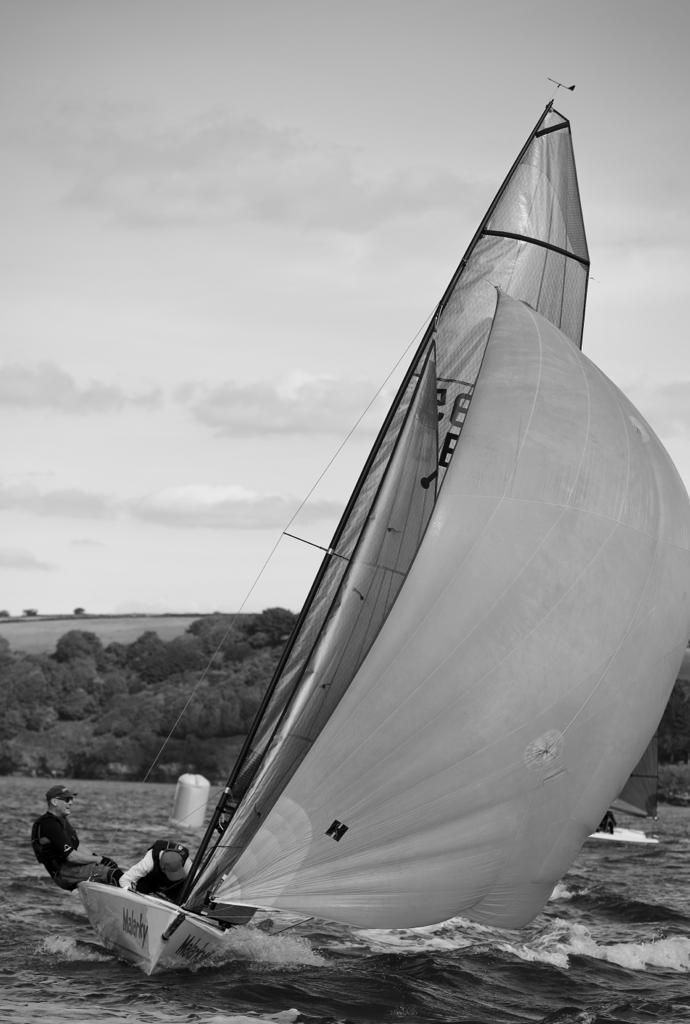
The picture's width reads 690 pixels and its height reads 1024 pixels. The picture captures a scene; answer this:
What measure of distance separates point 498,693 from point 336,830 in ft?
6.49

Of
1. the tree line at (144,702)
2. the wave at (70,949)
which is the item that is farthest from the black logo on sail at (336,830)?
the tree line at (144,702)

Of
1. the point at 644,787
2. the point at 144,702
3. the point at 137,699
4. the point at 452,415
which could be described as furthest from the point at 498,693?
the point at 137,699

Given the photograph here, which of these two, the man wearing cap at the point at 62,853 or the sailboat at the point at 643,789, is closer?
the man wearing cap at the point at 62,853

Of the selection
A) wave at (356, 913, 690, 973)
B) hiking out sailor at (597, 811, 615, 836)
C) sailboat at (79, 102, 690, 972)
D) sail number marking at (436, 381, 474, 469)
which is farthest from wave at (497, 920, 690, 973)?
hiking out sailor at (597, 811, 615, 836)

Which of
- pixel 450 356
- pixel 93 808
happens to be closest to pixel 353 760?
pixel 450 356

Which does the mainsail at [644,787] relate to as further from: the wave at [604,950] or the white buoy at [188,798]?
the white buoy at [188,798]

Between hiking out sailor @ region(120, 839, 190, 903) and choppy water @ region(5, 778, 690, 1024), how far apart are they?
79 centimetres

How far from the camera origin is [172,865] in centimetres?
1320

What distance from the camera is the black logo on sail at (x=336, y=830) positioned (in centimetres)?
1197

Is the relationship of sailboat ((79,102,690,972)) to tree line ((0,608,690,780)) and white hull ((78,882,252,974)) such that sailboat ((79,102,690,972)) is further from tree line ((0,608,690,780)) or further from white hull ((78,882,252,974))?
tree line ((0,608,690,780))

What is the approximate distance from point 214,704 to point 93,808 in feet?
73.3

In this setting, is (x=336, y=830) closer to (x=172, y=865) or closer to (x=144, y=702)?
(x=172, y=865)

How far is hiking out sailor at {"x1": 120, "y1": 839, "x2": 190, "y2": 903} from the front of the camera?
43.2 feet

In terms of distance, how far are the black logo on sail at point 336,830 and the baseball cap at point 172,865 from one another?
2.05 m
